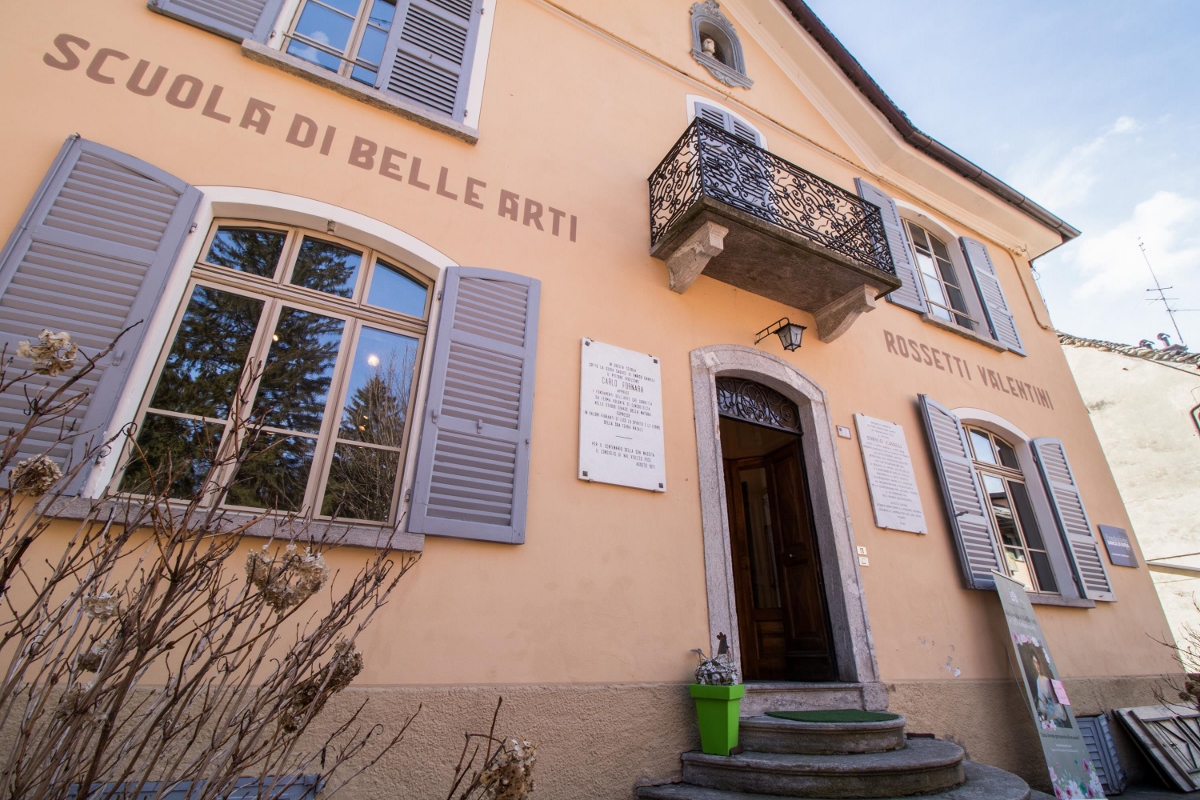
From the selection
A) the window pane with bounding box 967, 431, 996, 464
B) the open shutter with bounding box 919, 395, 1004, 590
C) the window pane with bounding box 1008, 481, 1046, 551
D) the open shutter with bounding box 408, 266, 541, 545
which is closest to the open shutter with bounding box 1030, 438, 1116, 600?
the window pane with bounding box 1008, 481, 1046, 551

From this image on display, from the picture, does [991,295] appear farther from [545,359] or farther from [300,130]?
[300,130]

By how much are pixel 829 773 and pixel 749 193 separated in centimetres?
424

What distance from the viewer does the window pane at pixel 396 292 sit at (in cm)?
412

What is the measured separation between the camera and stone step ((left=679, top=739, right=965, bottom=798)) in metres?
3.16

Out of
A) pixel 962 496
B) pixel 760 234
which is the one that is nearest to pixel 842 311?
pixel 760 234

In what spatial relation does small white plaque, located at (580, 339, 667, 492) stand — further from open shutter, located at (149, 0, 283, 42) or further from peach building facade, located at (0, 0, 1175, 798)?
open shutter, located at (149, 0, 283, 42)

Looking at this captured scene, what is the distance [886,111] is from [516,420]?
23.4 ft

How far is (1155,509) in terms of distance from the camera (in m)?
12.4

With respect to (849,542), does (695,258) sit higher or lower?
higher

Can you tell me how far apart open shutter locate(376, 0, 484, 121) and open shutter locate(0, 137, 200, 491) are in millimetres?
1930

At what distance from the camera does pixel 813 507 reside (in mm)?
5289

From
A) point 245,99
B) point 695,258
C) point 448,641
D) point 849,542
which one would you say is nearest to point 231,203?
point 245,99

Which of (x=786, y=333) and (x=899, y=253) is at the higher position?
(x=899, y=253)

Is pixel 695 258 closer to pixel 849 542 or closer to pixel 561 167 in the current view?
pixel 561 167
